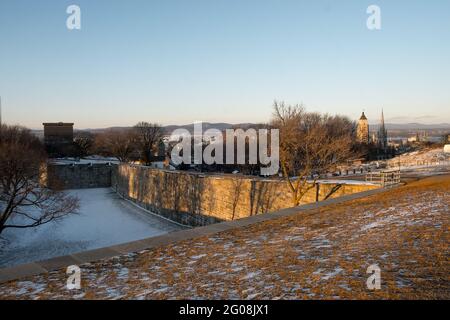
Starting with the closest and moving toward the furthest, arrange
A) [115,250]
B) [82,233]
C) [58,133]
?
1. [115,250]
2. [82,233]
3. [58,133]

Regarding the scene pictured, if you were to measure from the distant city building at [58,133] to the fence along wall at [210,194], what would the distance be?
52143 millimetres

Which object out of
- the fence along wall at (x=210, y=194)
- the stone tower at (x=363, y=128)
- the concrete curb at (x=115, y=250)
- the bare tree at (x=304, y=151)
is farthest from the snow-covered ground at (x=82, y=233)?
the stone tower at (x=363, y=128)

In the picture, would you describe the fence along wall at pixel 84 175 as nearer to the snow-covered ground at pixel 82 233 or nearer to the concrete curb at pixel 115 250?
the snow-covered ground at pixel 82 233

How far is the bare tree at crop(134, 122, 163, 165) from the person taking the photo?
6650cm

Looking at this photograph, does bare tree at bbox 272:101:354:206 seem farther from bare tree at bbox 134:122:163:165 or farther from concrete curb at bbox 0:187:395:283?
bare tree at bbox 134:122:163:165

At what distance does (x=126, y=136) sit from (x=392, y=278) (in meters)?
73.0

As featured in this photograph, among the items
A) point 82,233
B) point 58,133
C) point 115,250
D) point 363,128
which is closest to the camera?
point 115,250

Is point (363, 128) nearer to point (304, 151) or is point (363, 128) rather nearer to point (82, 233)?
point (304, 151)

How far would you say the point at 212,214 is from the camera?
85.5ft

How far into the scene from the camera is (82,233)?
25.4 meters

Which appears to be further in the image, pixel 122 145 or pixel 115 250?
pixel 122 145

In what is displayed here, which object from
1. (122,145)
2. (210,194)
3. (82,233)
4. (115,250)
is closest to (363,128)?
(122,145)

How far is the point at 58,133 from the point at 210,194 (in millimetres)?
69201
